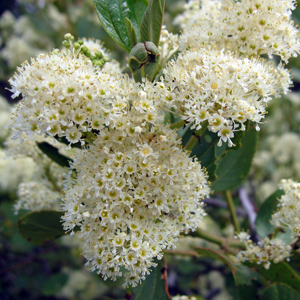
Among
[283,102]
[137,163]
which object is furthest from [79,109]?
[283,102]

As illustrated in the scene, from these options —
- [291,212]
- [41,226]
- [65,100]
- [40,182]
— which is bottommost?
[41,226]

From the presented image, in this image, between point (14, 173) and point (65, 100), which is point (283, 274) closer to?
point (65, 100)

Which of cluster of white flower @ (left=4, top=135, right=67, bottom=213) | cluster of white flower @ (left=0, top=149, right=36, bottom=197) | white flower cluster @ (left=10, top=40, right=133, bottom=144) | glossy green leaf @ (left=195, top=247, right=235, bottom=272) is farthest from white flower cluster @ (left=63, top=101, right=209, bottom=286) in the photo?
cluster of white flower @ (left=0, top=149, right=36, bottom=197)

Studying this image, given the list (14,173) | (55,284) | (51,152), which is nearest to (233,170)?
(51,152)

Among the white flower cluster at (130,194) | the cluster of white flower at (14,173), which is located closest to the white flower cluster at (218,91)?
the white flower cluster at (130,194)

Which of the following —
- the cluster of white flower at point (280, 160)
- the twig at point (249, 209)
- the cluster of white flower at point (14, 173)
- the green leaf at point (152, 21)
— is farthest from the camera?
the cluster of white flower at point (280, 160)

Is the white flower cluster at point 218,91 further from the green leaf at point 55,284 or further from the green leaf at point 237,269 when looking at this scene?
the green leaf at point 55,284

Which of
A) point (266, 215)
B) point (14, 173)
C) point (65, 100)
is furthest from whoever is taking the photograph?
point (14, 173)

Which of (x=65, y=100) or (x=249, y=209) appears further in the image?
(x=249, y=209)
